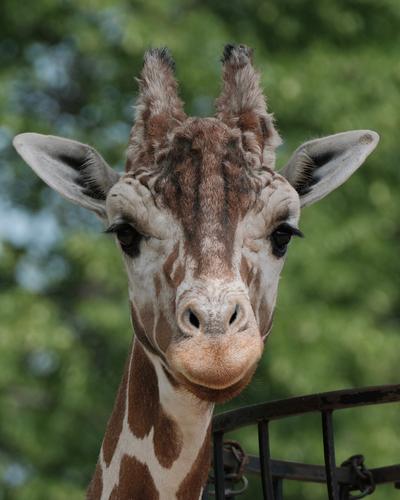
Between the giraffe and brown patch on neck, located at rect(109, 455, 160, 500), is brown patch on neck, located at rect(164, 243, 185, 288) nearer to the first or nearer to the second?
the giraffe

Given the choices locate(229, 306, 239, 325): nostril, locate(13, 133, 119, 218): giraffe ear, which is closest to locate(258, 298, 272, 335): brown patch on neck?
locate(229, 306, 239, 325): nostril

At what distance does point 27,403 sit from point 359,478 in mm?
8633

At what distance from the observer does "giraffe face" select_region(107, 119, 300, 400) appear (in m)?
3.66

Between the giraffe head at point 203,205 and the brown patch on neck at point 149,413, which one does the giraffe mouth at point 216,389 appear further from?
the brown patch on neck at point 149,413

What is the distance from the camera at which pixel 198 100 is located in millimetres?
12719

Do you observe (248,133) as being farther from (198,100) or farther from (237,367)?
(198,100)

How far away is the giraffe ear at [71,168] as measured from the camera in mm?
4699

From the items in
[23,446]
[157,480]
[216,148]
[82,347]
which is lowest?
[157,480]

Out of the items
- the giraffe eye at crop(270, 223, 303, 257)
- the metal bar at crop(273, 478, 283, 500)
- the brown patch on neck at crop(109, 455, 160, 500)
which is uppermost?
the giraffe eye at crop(270, 223, 303, 257)

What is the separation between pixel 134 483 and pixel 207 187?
116 centimetres

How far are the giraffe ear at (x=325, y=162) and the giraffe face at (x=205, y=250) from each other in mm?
465

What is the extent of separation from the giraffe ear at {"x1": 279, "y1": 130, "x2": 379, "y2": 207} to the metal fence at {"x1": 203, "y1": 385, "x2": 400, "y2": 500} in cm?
91

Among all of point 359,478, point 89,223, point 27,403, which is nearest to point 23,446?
point 27,403

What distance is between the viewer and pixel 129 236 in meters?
4.23
